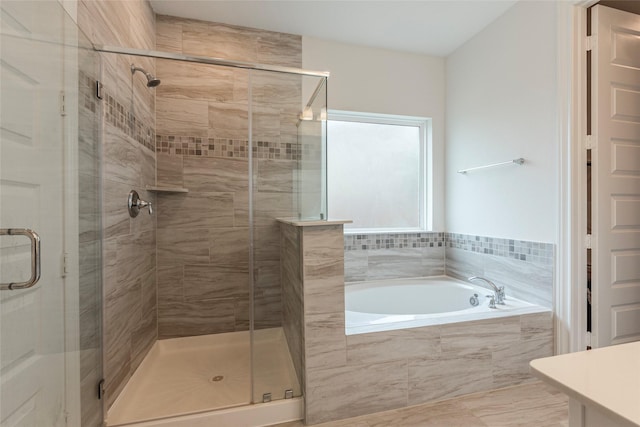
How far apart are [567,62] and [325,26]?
1698 millimetres

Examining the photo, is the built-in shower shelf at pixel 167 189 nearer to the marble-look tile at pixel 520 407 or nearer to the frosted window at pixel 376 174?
the frosted window at pixel 376 174

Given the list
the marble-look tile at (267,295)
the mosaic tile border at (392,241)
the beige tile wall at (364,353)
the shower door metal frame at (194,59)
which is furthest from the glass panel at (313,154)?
the mosaic tile border at (392,241)

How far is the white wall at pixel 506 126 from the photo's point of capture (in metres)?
1.97

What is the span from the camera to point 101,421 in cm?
141

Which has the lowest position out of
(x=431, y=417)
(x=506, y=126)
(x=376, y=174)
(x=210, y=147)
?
(x=431, y=417)

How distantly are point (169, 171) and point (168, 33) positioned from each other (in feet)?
3.57

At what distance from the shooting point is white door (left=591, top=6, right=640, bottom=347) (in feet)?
5.94

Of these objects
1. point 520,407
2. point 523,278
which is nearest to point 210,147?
point 523,278

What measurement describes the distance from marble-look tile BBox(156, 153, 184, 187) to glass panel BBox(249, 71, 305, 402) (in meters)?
0.71

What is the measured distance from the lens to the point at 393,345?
1626 mm

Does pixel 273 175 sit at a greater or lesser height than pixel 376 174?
lesser

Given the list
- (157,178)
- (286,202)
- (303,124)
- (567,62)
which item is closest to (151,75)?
(157,178)

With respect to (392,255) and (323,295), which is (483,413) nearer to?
(323,295)

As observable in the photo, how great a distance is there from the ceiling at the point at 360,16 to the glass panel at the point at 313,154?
0.76 m
